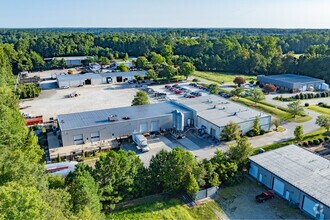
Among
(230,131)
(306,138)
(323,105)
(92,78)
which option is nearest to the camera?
(230,131)

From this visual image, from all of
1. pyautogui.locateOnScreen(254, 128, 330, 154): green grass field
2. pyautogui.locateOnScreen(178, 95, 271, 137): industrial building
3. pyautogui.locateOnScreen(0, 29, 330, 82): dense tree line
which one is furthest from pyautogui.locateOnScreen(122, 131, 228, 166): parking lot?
pyautogui.locateOnScreen(0, 29, 330, 82): dense tree line

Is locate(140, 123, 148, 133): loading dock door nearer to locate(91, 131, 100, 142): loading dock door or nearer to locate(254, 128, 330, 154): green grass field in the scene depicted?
locate(91, 131, 100, 142): loading dock door

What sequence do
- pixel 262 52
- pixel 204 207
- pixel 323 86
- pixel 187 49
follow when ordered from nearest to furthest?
pixel 204 207, pixel 323 86, pixel 262 52, pixel 187 49

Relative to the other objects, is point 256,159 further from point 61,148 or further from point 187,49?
point 187,49

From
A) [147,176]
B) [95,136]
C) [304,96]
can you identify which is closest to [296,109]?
[304,96]

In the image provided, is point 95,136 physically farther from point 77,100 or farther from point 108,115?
point 77,100

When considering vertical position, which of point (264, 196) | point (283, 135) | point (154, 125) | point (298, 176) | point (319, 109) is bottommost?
point (264, 196)

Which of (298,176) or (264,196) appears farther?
(298,176)

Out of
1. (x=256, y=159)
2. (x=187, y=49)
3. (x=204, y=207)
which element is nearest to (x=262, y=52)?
(x=187, y=49)
